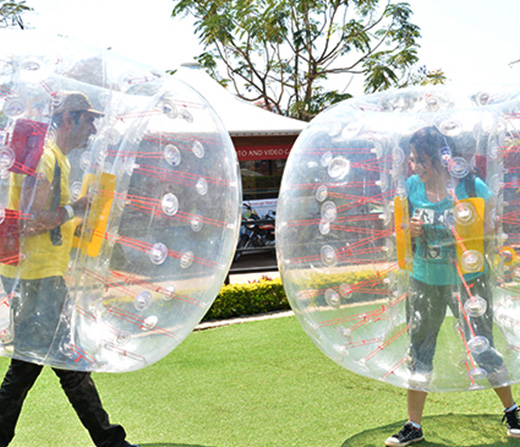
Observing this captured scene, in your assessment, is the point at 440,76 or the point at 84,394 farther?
the point at 440,76

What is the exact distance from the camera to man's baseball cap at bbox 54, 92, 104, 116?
87.0 inches

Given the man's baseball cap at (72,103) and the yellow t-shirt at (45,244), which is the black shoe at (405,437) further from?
the man's baseball cap at (72,103)

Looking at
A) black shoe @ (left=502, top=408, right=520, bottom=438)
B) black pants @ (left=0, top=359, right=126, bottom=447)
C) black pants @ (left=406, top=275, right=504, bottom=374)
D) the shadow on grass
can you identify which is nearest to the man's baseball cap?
black pants @ (left=0, top=359, right=126, bottom=447)

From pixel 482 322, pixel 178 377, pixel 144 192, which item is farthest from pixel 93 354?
pixel 178 377

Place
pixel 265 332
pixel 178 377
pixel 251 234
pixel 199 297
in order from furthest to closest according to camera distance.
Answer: pixel 251 234 → pixel 265 332 → pixel 178 377 → pixel 199 297

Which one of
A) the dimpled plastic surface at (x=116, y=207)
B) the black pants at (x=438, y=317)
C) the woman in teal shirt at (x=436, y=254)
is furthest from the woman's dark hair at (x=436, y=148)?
the dimpled plastic surface at (x=116, y=207)

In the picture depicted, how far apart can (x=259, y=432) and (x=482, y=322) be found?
1402 mm

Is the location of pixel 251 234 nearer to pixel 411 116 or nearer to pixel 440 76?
pixel 411 116

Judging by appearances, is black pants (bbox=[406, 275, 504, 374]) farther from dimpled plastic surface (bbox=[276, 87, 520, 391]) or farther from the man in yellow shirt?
the man in yellow shirt

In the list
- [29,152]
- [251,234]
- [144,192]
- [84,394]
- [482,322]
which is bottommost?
[251,234]

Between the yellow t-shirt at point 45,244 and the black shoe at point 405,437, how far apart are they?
5.64 ft

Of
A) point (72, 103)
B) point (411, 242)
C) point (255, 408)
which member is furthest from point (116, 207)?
point (255, 408)

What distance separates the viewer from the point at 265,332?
5.28 meters

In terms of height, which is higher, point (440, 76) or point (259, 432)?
point (440, 76)
